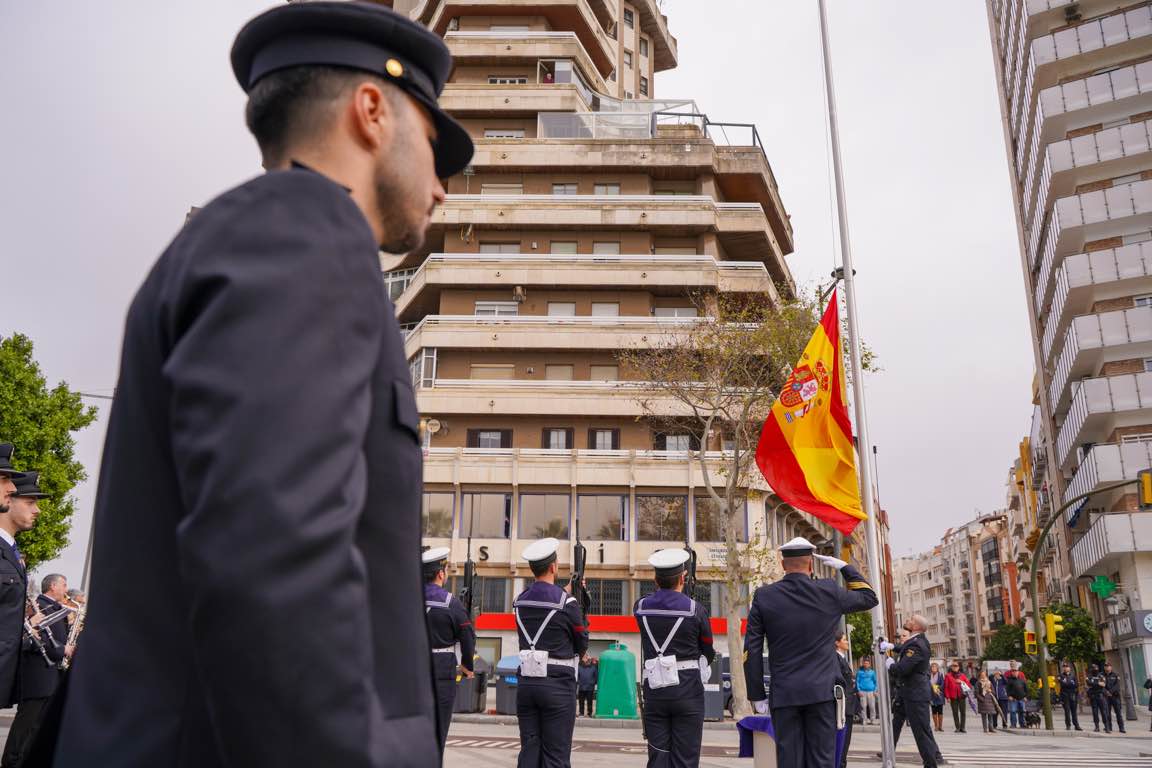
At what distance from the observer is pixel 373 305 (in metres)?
1.34

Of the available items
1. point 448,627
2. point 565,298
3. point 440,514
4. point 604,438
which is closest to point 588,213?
point 565,298

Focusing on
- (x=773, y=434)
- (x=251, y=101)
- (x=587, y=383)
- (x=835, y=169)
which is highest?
(x=587, y=383)

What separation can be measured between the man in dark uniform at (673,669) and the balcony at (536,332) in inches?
1374

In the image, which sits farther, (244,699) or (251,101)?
(251,101)

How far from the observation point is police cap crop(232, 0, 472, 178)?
161cm

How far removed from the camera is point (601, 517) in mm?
43125

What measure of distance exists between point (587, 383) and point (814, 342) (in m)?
31.7

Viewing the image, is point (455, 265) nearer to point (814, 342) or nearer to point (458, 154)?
point (814, 342)

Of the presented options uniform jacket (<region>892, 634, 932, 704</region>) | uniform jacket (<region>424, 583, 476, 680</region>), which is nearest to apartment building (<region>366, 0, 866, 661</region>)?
uniform jacket (<region>892, 634, 932, 704</region>)

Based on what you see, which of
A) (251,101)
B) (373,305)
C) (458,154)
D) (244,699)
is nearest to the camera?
(244,699)

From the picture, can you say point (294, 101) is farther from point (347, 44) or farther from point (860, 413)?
point (860, 413)

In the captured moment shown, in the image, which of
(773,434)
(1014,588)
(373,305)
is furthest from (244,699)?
(1014,588)

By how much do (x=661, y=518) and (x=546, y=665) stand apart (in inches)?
1339

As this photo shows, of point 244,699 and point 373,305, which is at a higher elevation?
point 373,305
